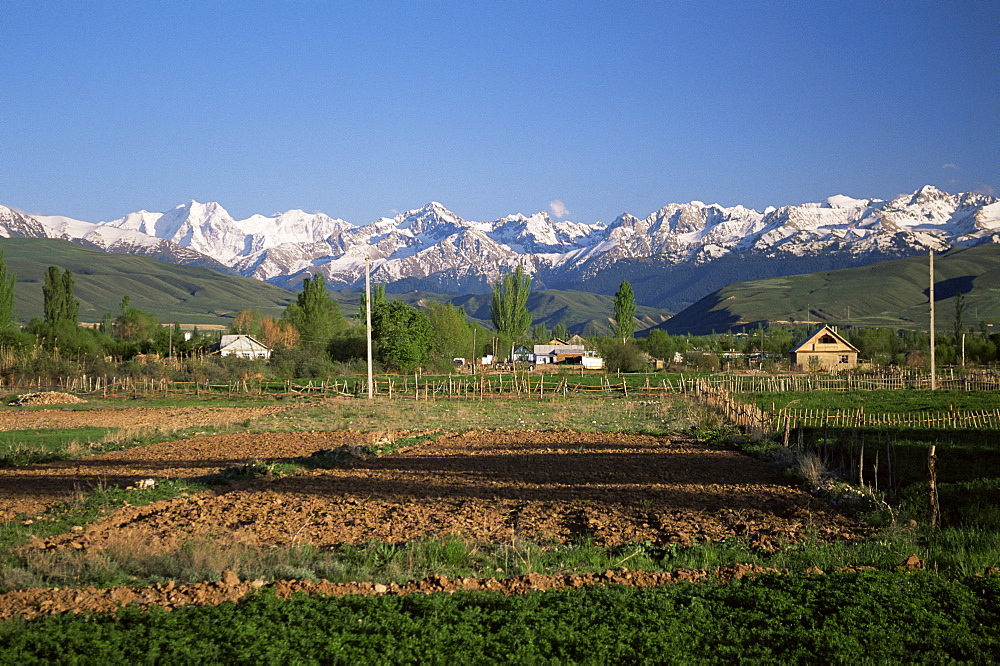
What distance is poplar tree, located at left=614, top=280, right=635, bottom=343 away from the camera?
113 metres

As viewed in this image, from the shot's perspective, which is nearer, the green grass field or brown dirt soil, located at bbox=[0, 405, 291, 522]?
the green grass field

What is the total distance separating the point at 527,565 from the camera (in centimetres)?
932

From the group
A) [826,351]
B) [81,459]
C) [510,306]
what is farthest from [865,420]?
[510,306]

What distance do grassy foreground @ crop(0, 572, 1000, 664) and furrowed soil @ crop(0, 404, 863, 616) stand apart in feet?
2.06

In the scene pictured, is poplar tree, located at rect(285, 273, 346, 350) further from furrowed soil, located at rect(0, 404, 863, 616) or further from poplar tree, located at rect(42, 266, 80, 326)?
furrowed soil, located at rect(0, 404, 863, 616)

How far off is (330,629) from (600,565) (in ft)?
12.7

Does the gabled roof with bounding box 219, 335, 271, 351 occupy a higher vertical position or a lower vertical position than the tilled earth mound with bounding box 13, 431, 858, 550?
higher

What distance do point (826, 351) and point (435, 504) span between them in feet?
302

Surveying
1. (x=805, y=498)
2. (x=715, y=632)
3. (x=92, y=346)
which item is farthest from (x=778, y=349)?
(x=715, y=632)

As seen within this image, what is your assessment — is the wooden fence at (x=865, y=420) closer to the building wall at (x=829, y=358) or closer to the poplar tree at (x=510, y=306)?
the building wall at (x=829, y=358)

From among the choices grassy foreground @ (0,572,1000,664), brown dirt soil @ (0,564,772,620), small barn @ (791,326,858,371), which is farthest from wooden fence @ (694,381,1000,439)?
small barn @ (791,326,858,371)

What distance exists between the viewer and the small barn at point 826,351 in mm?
95875

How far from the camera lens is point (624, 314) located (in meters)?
118

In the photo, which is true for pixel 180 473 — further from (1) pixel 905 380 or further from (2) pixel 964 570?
(1) pixel 905 380
